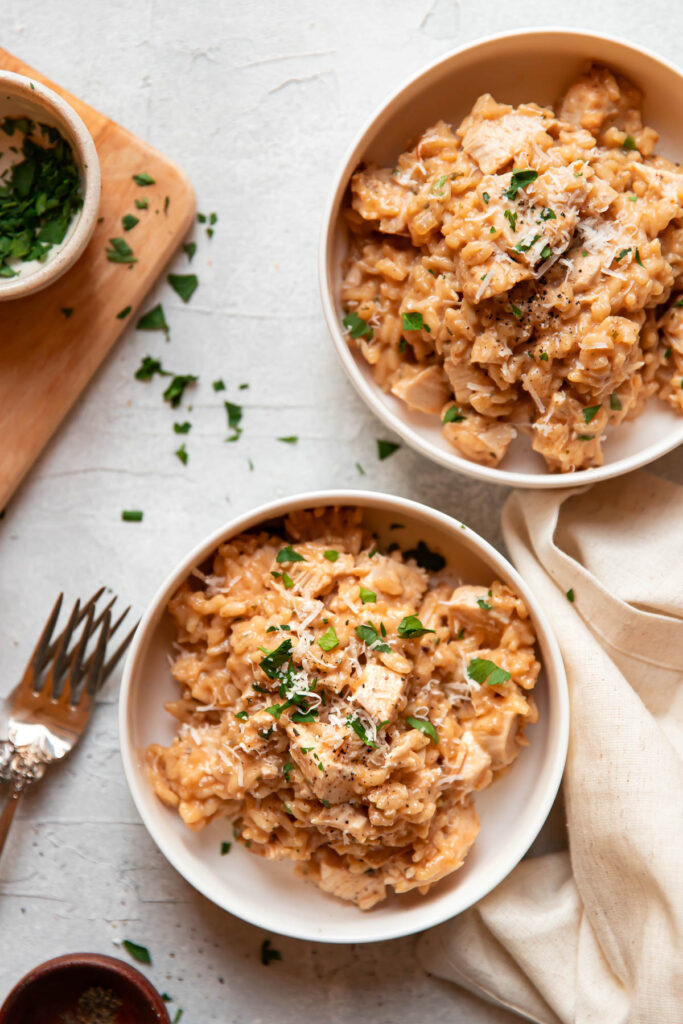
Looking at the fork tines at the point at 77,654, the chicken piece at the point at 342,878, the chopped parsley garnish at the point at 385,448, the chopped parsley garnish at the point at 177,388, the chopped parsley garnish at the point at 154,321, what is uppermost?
the chopped parsley garnish at the point at 154,321

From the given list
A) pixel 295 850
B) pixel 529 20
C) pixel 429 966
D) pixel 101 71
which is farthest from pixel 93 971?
pixel 529 20

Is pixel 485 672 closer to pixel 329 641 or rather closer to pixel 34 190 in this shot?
pixel 329 641

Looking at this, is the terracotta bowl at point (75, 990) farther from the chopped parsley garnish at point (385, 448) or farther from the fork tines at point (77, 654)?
the chopped parsley garnish at point (385, 448)

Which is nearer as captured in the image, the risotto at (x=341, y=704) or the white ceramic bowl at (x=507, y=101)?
the risotto at (x=341, y=704)

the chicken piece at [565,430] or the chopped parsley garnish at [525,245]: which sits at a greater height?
the chopped parsley garnish at [525,245]

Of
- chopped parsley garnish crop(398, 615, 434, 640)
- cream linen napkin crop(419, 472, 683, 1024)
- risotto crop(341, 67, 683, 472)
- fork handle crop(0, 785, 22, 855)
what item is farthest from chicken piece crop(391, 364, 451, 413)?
fork handle crop(0, 785, 22, 855)

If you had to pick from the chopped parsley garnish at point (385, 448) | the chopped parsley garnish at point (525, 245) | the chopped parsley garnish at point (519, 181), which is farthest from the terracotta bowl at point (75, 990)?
the chopped parsley garnish at point (519, 181)

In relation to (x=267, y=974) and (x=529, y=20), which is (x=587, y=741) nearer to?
(x=267, y=974)

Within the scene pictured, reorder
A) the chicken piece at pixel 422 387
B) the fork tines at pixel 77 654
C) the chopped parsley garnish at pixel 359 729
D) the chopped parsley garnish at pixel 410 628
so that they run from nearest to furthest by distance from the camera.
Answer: the chopped parsley garnish at pixel 359 729 → the chopped parsley garnish at pixel 410 628 → the chicken piece at pixel 422 387 → the fork tines at pixel 77 654
